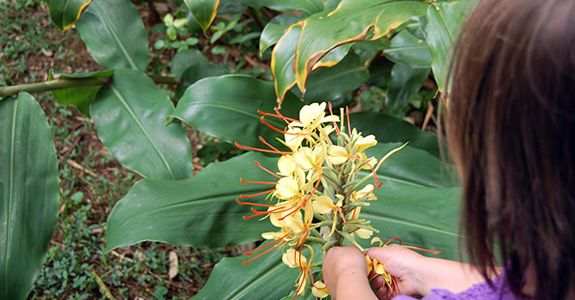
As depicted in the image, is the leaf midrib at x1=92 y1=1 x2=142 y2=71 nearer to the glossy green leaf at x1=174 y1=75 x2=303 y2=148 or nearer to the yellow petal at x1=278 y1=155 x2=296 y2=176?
the glossy green leaf at x1=174 y1=75 x2=303 y2=148

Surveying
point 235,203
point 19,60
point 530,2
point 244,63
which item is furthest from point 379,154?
point 19,60

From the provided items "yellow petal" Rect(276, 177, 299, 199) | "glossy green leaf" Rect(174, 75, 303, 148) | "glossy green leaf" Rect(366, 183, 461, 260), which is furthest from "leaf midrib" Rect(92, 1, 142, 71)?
"yellow petal" Rect(276, 177, 299, 199)

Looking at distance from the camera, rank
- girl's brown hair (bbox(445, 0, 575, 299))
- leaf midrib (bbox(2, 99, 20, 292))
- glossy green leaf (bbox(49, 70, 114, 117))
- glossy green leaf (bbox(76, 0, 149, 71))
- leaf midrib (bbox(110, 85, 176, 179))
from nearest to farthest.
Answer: girl's brown hair (bbox(445, 0, 575, 299)), leaf midrib (bbox(2, 99, 20, 292)), leaf midrib (bbox(110, 85, 176, 179)), glossy green leaf (bbox(49, 70, 114, 117)), glossy green leaf (bbox(76, 0, 149, 71))

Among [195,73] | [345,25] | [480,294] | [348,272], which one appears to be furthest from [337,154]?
[195,73]

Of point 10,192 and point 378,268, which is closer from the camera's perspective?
point 378,268

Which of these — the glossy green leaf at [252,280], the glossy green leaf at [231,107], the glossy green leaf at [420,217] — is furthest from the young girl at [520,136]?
the glossy green leaf at [231,107]

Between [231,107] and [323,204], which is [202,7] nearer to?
[231,107]

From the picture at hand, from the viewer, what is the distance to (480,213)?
0.57 m

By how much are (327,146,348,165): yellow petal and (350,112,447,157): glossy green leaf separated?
76 cm

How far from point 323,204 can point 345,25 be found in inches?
18.8

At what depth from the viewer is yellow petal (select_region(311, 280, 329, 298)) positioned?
2.40 feet

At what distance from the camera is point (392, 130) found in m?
1.40

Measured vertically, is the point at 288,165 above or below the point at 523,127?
below

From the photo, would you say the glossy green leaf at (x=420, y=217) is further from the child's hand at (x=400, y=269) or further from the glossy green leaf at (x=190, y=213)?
the glossy green leaf at (x=190, y=213)
